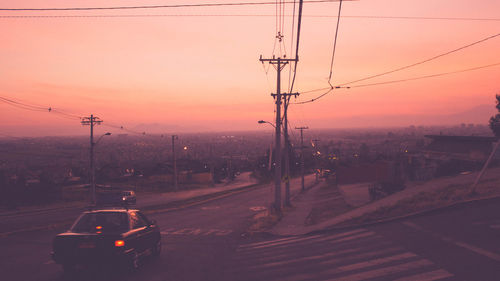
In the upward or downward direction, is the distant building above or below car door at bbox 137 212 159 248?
above

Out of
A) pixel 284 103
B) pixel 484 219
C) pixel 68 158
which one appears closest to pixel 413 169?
pixel 284 103

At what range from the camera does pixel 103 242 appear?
29.4 feet

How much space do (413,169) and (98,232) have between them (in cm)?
3463

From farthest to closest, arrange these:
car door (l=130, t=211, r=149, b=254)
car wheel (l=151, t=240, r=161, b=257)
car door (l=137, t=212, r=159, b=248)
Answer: car wheel (l=151, t=240, r=161, b=257) → car door (l=137, t=212, r=159, b=248) → car door (l=130, t=211, r=149, b=254)

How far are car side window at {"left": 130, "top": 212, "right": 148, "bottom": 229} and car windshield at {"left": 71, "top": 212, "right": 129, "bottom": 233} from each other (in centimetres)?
27

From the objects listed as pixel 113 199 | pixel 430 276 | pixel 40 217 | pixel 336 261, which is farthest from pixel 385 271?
pixel 113 199

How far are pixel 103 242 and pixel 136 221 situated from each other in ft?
5.62

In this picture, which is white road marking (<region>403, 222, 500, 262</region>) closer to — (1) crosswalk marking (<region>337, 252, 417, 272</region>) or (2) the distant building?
(1) crosswalk marking (<region>337, 252, 417, 272</region>)

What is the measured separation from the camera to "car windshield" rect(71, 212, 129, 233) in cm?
969

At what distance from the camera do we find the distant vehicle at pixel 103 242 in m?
8.93

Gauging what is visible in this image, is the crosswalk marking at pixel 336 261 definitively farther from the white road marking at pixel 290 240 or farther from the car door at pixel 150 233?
the car door at pixel 150 233

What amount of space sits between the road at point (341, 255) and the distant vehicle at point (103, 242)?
0.63m

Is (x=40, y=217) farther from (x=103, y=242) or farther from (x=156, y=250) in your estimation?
(x=103, y=242)

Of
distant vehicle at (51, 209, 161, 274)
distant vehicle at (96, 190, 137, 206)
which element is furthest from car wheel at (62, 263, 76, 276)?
distant vehicle at (96, 190, 137, 206)
